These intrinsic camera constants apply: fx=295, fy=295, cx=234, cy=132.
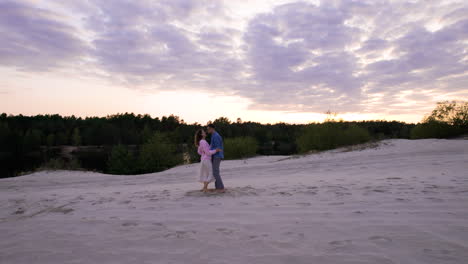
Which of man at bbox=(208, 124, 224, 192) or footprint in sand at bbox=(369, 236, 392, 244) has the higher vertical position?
man at bbox=(208, 124, 224, 192)

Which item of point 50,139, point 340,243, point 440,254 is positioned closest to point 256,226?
point 340,243

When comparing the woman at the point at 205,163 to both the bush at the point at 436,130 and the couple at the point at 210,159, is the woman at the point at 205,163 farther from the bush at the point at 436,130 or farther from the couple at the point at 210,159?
the bush at the point at 436,130

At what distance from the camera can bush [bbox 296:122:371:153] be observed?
20.1m

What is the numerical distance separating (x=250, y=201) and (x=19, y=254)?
11.5 ft

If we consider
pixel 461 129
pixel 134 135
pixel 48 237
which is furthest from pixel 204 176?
pixel 134 135

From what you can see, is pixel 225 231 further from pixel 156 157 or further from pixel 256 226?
pixel 156 157

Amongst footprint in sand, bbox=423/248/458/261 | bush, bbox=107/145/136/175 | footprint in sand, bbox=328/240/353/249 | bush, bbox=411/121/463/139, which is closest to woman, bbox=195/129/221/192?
footprint in sand, bbox=328/240/353/249

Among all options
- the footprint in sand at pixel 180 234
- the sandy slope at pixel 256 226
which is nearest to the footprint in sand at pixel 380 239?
the sandy slope at pixel 256 226

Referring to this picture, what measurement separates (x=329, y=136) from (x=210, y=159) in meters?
14.8

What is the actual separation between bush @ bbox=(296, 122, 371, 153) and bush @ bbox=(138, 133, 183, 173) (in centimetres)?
1028

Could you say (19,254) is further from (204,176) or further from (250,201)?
(204,176)

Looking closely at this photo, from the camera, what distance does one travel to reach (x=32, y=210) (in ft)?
19.0

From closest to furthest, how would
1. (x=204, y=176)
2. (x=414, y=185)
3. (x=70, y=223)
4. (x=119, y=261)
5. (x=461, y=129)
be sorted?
(x=119, y=261) → (x=70, y=223) → (x=414, y=185) → (x=204, y=176) → (x=461, y=129)

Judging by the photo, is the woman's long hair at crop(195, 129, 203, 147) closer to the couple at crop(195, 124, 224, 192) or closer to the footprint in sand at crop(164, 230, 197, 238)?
the couple at crop(195, 124, 224, 192)
